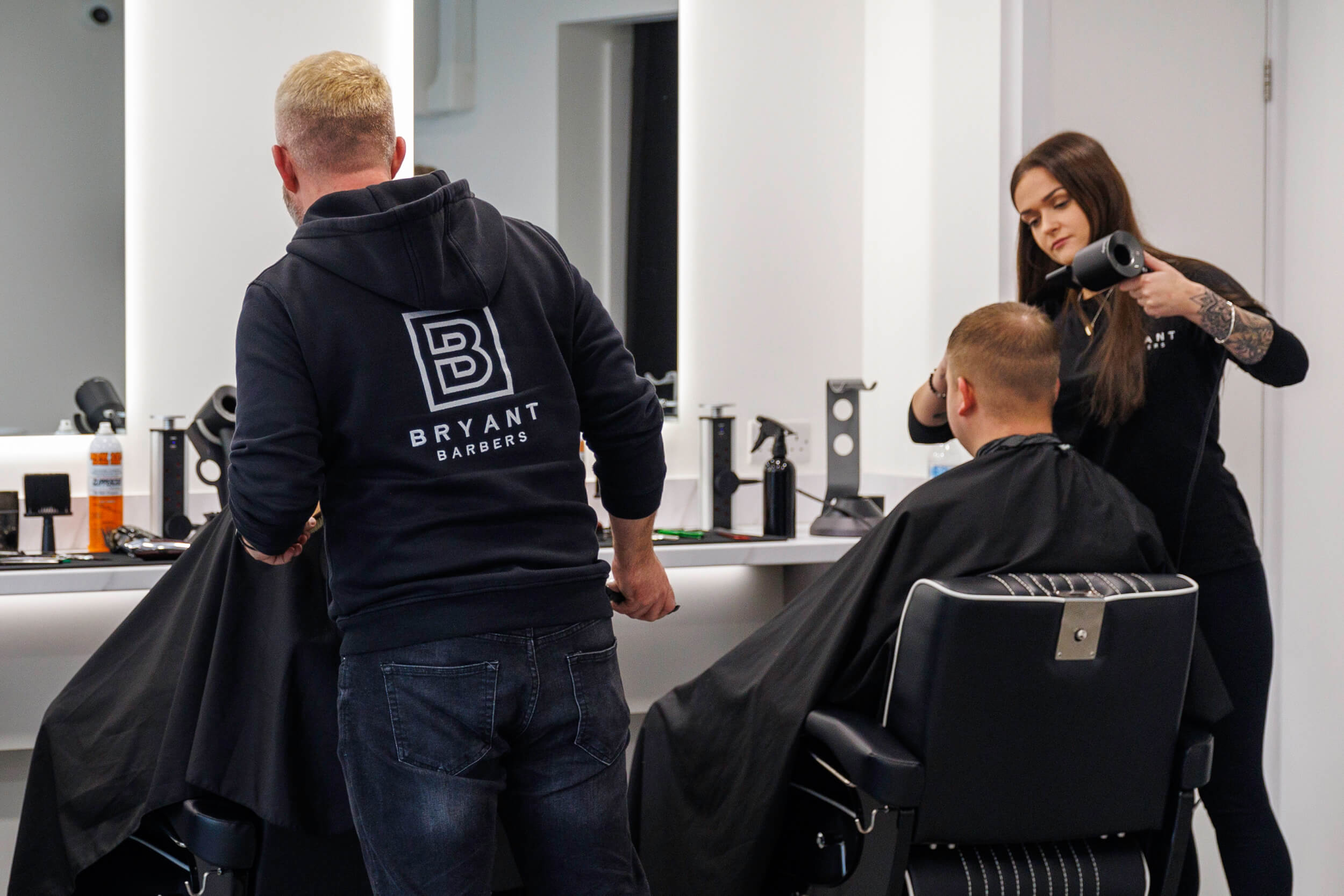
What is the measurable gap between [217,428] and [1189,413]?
1.84 metres

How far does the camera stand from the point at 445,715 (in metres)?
1.30

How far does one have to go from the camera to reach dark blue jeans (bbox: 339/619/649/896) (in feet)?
4.25

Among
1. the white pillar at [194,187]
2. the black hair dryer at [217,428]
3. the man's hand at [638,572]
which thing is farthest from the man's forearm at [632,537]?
the white pillar at [194,187]

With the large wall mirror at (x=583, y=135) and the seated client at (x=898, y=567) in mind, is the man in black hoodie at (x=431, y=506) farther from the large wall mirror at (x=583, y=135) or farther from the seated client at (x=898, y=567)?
the large wall mirror at (x=583, y=135)

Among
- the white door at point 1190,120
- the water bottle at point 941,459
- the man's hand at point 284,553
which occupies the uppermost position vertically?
the white door at point 1190,120

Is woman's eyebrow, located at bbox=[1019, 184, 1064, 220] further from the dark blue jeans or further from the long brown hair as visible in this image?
the dark blue jeans

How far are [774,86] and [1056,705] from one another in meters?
2.16

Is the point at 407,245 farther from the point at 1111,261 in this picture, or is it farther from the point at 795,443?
the point at 795,443

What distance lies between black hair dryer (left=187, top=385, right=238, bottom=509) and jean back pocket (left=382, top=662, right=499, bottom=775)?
1.32m

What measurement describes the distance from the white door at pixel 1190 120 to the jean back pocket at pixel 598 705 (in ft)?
6.11

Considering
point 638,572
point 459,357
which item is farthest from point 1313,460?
point 459,357

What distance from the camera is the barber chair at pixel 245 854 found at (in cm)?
150

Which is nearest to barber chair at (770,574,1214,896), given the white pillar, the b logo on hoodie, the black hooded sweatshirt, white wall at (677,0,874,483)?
the black hooded sweatshirt

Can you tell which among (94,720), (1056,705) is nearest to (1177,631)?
(1056,705)
